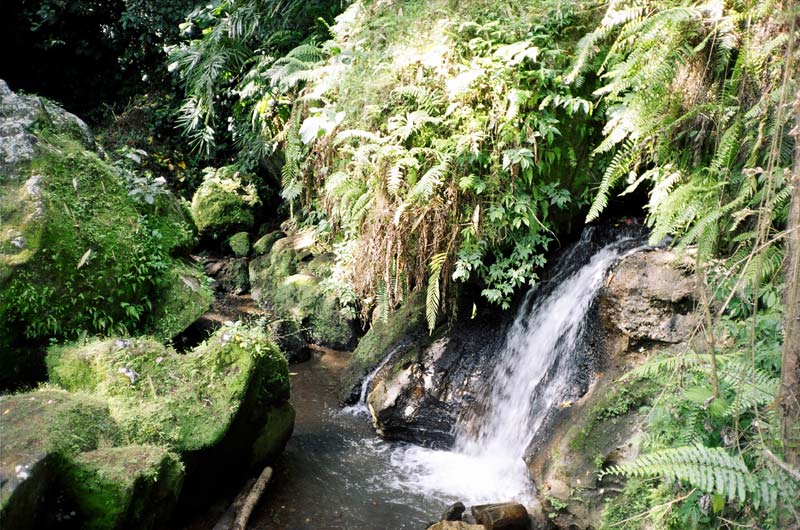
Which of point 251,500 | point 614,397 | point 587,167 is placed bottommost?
point 251,500

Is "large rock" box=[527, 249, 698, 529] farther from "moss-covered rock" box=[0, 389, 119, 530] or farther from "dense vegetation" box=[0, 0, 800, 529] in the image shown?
"moss-covered rock" box=[0, 389, 119, 530]

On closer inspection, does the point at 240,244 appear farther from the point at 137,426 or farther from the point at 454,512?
the point at 454,512

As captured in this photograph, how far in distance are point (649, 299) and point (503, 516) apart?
2.12 metres

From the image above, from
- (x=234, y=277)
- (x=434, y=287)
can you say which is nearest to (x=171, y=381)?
(x=434, y=287)

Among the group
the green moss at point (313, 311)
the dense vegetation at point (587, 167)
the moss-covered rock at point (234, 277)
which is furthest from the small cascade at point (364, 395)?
the moss-covered rock at point (234, 277)

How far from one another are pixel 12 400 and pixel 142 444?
957 millimetres

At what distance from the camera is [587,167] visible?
559cm

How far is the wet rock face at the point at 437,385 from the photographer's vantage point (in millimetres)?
5949

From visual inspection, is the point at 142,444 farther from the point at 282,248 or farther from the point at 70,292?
the point at 282,248

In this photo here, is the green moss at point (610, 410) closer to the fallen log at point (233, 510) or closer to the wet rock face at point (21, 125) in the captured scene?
the fallen log at point (233, 510)

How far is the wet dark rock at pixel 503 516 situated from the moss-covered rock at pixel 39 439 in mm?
2820

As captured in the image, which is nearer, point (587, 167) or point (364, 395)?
point (587, 167)

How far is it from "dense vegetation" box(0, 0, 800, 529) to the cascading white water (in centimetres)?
45

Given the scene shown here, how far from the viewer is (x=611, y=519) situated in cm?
386
